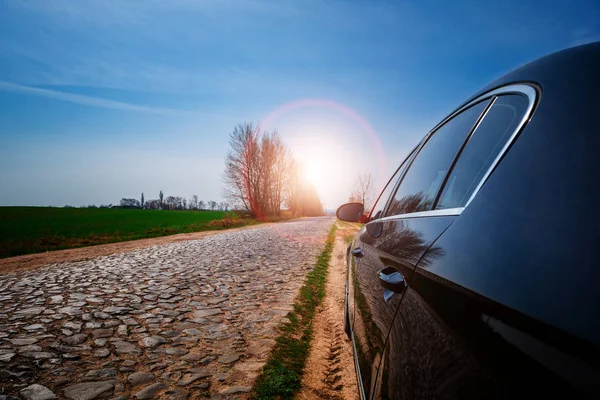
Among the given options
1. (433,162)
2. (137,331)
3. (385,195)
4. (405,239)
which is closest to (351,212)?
(385,195)

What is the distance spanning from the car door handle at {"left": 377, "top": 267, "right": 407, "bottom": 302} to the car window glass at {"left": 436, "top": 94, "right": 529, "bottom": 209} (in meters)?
0.38

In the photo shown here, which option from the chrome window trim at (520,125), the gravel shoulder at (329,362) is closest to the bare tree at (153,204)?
the gravel shoulder at (329,362)

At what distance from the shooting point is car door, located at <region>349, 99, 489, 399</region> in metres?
1.25

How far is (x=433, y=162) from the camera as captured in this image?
194 cm

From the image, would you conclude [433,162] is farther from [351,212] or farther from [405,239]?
[351,212]

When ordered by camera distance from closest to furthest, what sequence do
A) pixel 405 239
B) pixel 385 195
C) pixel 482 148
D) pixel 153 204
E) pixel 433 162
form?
1. pixel 482 148
2. pixel 405 239
3. pixel 433 162
4. pixel 385 195
5. pixel 153 204

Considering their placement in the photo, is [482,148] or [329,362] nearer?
[482,148]

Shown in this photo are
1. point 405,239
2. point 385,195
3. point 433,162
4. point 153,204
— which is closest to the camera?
point 405,239

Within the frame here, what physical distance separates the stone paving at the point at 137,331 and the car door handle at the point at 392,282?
6.05 feet

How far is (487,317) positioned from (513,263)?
0.14m

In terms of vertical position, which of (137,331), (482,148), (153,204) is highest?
(153,204)

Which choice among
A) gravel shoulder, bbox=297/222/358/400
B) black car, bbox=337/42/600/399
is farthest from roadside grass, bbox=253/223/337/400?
black car, bbox=337/42/600/399

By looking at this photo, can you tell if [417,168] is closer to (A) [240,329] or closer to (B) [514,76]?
(B) [514,76]

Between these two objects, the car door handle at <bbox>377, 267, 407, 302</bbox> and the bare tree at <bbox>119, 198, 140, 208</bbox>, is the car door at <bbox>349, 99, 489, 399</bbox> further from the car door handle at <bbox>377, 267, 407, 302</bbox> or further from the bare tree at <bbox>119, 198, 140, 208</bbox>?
the bare tree at <bbox>119, 198, 140, 208</bbox>
